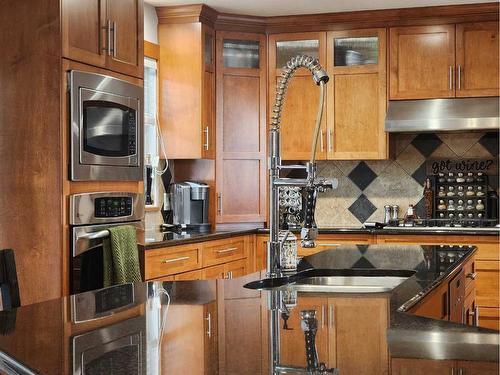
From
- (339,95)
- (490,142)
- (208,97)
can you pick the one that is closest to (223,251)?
(208,97)

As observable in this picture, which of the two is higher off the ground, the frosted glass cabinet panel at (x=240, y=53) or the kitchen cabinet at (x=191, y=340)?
the frosted glass cabinet panel at (x=240, y=53)

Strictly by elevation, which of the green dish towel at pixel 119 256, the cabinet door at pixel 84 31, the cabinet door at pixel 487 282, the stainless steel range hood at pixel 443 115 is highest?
the cabinet door at pixel 84 31

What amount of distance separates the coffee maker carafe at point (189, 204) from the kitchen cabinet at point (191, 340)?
11.3 ft

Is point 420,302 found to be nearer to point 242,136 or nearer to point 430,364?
point 430,364

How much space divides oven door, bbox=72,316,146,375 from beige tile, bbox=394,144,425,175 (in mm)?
4486

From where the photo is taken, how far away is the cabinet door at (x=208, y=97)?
5344 mm

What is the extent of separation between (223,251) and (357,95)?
1.50 metres

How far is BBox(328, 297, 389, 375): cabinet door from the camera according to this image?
48.3 inches

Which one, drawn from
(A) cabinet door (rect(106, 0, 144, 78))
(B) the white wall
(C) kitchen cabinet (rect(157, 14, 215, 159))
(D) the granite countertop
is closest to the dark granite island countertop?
(A) cabinet door (rect(106, 0, 144, 78))

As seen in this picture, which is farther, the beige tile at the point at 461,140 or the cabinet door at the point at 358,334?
the beige tile at the point at 461,140

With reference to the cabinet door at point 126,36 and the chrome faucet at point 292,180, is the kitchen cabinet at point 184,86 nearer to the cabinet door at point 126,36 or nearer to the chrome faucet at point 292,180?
the cabinet door at point 126,36

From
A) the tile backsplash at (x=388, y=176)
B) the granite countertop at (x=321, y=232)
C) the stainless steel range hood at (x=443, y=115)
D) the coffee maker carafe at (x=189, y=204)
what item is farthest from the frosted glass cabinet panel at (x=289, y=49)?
the granite countertop at (x=321, y=232)

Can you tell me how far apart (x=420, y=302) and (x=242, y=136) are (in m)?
3.64

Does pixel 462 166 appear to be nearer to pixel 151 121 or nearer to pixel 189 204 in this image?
pixel 189 204
